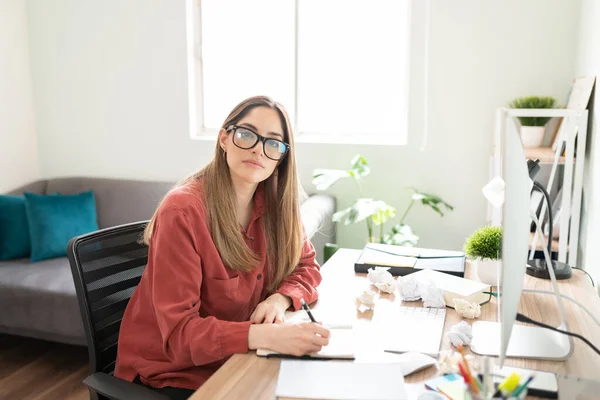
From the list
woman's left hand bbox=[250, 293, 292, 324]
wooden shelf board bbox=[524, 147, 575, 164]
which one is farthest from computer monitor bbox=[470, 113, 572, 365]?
wooden shelf board bbox=[524, 147, 575, 164]

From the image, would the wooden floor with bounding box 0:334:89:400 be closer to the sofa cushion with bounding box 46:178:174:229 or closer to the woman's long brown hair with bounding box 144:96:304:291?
the sofa cushion with bounding box 46:178:174:229

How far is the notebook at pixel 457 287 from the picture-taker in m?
1.42

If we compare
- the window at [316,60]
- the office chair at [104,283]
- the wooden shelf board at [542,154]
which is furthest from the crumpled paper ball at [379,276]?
the window at [316,60]

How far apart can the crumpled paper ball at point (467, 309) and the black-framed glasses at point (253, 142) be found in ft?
1.96

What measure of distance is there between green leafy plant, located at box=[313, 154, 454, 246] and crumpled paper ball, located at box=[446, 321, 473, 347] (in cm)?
154

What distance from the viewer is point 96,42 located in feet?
11.7

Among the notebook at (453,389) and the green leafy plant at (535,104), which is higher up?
the green leafy plant at (535,104)

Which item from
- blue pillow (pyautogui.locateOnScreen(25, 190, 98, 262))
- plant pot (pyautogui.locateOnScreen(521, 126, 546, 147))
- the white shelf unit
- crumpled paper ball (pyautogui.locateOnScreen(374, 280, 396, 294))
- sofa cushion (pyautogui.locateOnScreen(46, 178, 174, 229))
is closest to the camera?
crumpled paper ball (pyautogui.locateOnScreen(374, 280, 396, 294))

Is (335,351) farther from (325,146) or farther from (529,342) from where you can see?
(325,146)

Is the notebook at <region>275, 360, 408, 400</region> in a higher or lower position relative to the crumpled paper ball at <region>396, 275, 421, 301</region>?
lower

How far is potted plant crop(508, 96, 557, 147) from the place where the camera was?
2.60 meters

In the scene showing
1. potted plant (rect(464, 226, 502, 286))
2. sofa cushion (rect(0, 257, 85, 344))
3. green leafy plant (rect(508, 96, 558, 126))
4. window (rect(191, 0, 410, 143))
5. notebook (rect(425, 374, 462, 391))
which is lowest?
sofa cushion (rect(0, 257, 85, 344))

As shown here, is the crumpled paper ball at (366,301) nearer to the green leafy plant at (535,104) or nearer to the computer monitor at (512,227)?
the computer monitor at (512,227)

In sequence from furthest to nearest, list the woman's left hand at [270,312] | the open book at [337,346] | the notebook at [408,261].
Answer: the notebook at [408,261]
the woman's left hand at [270,312]
the open book at [337,346]
